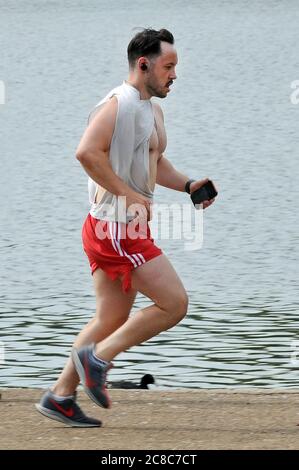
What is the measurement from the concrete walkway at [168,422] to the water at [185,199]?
1849 mm

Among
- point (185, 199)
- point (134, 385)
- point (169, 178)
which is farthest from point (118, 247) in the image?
point (185, 199)

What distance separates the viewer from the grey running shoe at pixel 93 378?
746 centimetres

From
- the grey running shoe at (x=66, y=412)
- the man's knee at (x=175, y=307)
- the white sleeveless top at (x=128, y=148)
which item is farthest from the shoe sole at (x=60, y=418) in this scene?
the white sleeveless top at (x=128, y=148)

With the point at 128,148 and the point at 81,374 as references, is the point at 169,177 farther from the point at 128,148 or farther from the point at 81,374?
the point at 81,374

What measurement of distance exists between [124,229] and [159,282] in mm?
282

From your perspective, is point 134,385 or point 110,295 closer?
point 110,295

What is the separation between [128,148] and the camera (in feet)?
24.4

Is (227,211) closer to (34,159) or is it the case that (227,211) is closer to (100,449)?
(34,159)

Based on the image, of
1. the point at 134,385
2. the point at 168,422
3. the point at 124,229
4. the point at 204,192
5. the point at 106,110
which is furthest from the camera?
the point at 134,385

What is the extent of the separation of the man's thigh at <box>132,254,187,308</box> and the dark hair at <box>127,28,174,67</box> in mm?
870

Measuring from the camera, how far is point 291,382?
33.2 feet

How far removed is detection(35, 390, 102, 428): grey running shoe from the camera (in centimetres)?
757
